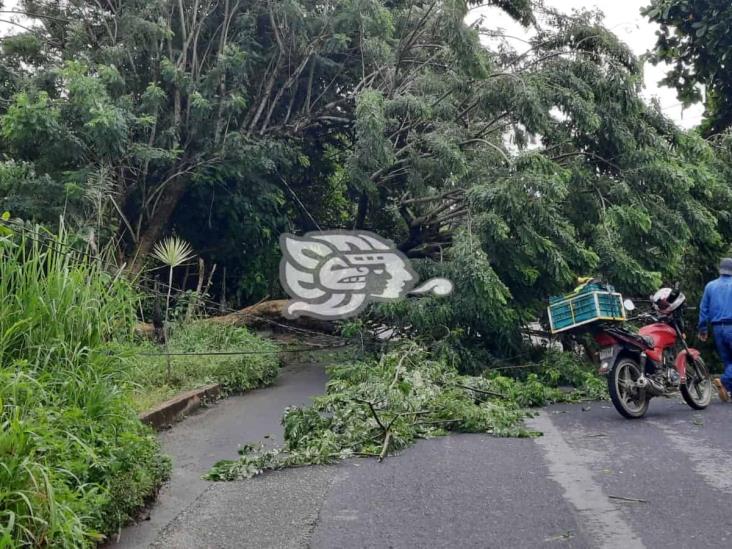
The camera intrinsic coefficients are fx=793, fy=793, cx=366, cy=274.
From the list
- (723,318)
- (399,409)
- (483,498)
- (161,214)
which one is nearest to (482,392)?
(399,409)

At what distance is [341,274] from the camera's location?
13453mm

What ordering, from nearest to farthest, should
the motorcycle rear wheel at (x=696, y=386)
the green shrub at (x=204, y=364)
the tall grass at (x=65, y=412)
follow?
the tall grass at (x=65, y=412) → the motorcycle rear wheel at (x=696, y=386) → the green shrub at (x=204, y=364)

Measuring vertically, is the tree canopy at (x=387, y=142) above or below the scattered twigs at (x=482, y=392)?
above

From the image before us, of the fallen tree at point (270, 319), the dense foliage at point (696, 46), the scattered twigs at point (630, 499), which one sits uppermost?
the dense foliage at point (696, 46)

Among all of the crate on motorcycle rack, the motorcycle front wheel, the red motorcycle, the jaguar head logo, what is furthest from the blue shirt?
the jaguar head logo

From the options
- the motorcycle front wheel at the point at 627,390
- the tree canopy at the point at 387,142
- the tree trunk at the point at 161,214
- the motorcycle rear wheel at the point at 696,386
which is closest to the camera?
the motorcycle front wheel at the point at 627,390

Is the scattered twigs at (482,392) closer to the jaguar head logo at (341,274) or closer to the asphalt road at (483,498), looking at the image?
the asphalt road at (483,498)

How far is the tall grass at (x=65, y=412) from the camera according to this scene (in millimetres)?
3465

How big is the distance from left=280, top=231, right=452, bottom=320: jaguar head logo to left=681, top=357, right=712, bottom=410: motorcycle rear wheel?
11.5 ft

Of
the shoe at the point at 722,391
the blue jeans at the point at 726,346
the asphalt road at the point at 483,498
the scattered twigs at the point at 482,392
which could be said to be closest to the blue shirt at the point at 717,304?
the blue jeans at the point at 726,346

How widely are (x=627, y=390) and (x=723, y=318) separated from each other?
1.83 meters

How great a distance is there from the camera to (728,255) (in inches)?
496

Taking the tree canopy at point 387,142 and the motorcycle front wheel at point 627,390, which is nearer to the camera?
the motorcycle front wheel at point 627,390

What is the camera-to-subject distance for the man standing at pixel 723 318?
8758mm
